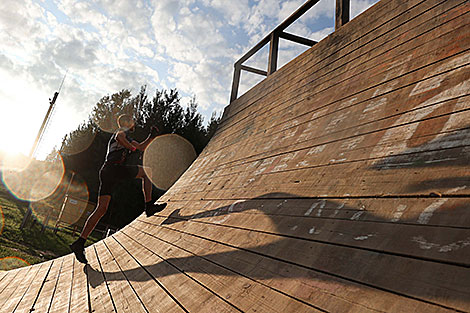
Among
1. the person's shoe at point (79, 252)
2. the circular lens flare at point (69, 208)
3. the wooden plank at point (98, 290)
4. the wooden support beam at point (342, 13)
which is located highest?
the circular lens flare at point (69, 208)

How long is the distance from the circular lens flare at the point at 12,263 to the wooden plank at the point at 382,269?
242 inches

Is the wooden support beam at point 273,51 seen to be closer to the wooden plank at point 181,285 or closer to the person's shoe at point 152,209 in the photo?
the person's shoe at point 152,209

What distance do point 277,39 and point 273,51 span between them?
0.20 m

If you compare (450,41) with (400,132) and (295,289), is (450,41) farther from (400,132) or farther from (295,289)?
(295,289)

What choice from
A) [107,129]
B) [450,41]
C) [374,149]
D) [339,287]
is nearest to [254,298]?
[339,287]

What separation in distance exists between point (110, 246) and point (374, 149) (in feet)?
11.5

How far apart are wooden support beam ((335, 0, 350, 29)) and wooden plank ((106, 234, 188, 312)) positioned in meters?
3.14

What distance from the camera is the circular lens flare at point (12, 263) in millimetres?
5460

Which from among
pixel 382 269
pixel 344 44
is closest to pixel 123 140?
pixel 344 44

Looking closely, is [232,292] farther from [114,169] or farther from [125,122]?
[125,122]

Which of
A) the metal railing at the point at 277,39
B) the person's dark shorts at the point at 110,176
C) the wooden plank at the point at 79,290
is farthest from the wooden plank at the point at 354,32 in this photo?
the wooden plank at the point at 79,290

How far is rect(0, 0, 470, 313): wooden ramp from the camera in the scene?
92cm

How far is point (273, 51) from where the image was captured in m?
4.76

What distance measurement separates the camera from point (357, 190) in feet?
4.52
